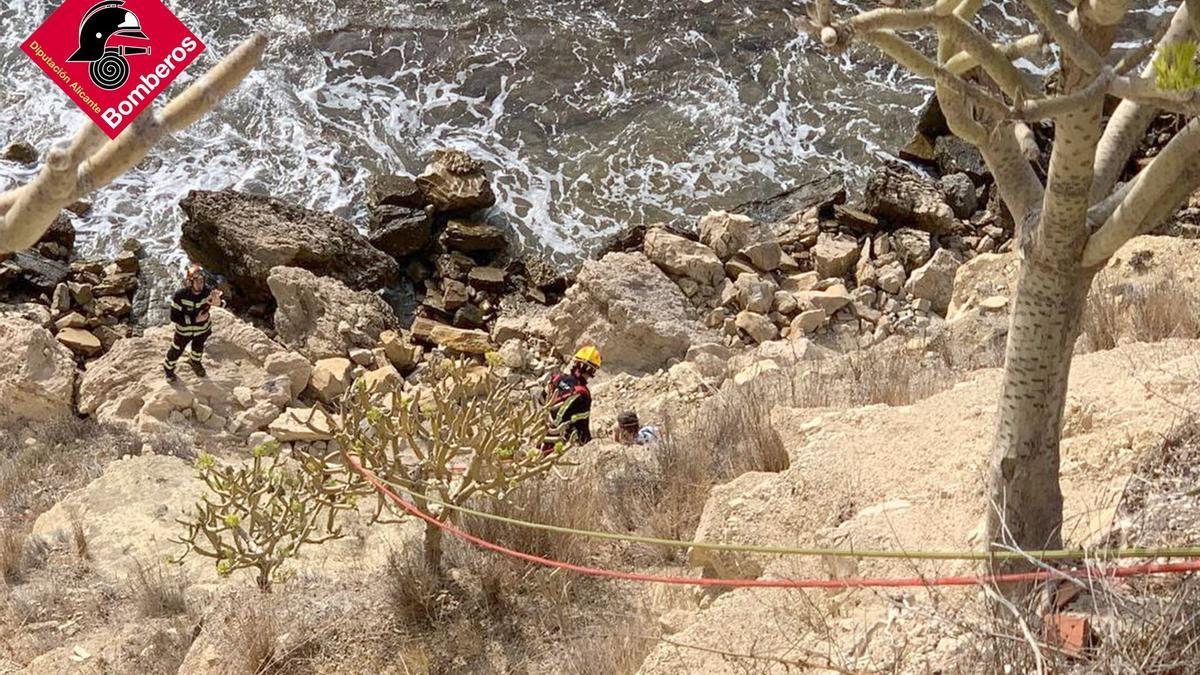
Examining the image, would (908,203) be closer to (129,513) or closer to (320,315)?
(320,315)

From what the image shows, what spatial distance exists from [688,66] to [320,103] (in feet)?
16.7

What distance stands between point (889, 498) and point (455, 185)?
28.9 feet

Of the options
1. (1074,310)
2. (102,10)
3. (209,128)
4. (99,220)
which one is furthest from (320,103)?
(1074,310)

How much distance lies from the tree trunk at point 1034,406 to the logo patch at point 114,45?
2.45 metres

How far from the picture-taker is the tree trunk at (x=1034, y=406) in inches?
115

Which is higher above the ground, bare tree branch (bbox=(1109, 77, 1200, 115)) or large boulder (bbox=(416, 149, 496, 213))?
large boulder (bbox=(416, 149, 496, 213))

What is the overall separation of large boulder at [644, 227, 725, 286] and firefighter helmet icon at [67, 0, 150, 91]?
25.4 feet

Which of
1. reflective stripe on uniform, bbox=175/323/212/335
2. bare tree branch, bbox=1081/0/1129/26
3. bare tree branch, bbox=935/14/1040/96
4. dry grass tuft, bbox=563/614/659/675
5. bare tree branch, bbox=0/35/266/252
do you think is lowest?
dry grass tuft, bbox=563/614/659/675

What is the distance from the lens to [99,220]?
12.4m

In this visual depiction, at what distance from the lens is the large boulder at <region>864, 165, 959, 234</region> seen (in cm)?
1094

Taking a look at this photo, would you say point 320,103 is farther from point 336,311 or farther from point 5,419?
point 5,419

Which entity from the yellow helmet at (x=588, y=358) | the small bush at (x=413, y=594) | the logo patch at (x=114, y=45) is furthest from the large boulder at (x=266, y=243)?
the logo patch at (x=114, y=45)

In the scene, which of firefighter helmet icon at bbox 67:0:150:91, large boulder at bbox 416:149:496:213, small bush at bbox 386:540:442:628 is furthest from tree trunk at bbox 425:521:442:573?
large boulder at bbox 416:149:496:213

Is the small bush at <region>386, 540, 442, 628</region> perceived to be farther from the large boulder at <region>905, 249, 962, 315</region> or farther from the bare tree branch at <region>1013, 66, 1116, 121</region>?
the large boulder at <region>905, 249, 962, 315</region>
